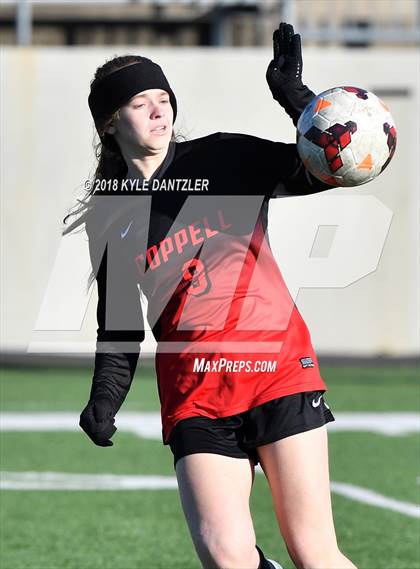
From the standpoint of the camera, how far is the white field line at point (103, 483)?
7.69m

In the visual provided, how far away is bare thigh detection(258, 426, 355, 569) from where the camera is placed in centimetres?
385

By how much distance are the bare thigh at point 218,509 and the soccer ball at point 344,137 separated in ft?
3.22

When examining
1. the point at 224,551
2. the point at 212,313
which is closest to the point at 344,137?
the point at 212,313

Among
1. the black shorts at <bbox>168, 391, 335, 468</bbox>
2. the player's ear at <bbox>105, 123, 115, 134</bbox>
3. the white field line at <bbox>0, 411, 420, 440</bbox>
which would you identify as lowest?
the white field line at <bbox>0, 411, 420, 440</bbox>

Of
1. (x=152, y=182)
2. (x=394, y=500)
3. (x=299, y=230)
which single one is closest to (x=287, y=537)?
(x=152, y=182)

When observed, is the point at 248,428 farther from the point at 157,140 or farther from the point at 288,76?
the point at 288,76

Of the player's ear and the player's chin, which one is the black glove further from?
the player's ear

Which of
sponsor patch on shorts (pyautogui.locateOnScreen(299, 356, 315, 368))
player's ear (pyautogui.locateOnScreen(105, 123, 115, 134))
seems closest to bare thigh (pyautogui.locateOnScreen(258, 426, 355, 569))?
sponsor patch on shorts (pyautogui.locateOnScreen(299, 356, 315, 368))

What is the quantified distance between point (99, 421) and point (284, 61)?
4.41 feet

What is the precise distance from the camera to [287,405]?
13.0ft

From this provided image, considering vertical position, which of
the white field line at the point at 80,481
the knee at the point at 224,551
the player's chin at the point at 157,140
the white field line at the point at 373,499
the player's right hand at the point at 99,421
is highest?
the player's chin at the point at 157,140

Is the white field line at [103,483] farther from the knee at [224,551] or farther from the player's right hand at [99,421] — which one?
the knee at [224,551]

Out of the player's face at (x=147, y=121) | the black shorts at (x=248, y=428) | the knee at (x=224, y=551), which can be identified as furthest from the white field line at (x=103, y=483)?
the player's face at (x=147, y=121)

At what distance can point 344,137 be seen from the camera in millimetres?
4086
